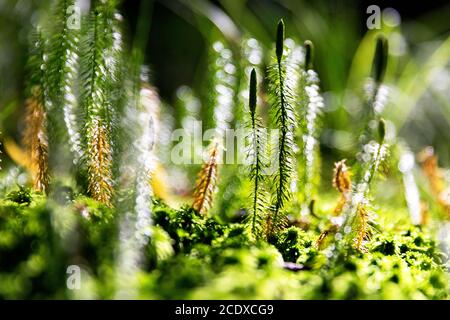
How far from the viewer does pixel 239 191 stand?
130 cm

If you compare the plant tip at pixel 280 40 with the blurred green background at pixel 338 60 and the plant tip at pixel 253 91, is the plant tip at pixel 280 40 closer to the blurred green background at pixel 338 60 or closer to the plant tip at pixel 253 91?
the plant tip at pixel 253 91

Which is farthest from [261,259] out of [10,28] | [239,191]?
[10,28]

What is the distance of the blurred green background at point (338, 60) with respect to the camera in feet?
5.85

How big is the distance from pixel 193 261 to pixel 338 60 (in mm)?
1676

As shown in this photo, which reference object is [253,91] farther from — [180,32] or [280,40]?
[180,32]

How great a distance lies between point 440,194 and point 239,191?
58cm

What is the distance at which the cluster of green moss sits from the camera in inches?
27.0

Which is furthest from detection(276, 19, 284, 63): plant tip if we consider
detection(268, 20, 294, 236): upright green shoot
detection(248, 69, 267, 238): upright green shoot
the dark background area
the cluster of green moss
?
the dark background area

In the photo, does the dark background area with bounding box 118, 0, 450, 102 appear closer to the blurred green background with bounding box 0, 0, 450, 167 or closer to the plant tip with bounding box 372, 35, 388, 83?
the blurred green background with bounding box 0, 0, 450, 167

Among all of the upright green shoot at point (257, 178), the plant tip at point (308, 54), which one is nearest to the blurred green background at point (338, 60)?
the plant tip at point (308, 54)

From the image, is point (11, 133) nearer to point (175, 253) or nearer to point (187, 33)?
point (175, 253)

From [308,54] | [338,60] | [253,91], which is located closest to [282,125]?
[253,91]

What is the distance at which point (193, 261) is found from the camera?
784 mm

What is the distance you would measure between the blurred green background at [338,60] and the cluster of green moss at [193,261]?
0.37 m
